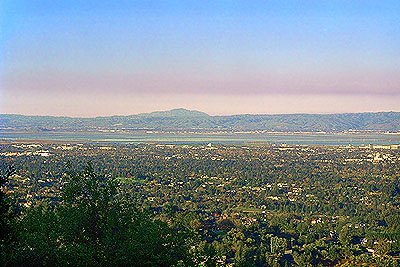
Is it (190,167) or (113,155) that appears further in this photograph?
(113,155)

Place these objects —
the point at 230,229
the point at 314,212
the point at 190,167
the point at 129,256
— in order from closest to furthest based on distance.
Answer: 1. the point at 129,256
2. the point at 230,229
3. the point at 314,212
4. the point at 190,167

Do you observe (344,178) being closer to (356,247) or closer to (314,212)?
(314,212)

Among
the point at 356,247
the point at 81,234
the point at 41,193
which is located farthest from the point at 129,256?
the point at 41,193

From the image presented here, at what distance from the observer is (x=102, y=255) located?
1151 cm

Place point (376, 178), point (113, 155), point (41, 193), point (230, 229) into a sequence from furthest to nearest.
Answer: point (113, 155)
point (376, 178)
point (41, 193)
point (230, 229)

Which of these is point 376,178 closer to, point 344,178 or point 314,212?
point 344,178

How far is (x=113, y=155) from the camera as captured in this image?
89.9 m

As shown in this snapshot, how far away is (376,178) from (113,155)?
48.7 m

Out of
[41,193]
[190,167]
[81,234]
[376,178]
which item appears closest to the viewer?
[81,234]

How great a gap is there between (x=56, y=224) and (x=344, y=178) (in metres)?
53.3

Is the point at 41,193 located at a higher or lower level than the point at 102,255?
lower

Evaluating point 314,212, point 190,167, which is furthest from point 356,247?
point 190,167

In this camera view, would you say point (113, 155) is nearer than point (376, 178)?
No

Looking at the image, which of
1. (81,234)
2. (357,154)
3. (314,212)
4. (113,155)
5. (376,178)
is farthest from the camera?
(357,154)
